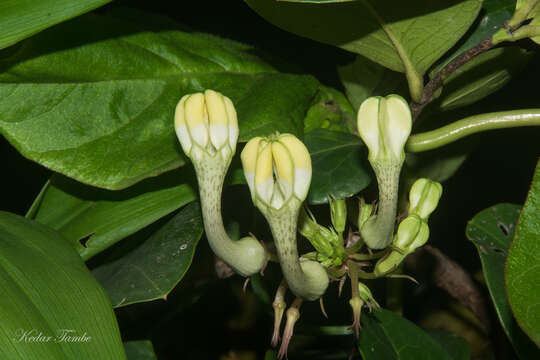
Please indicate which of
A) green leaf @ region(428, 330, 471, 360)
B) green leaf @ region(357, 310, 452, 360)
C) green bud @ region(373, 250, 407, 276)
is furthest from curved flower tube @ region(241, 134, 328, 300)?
green leaf @ region(428, 330, 471, 360)

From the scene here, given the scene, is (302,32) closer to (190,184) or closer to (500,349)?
(190,184)

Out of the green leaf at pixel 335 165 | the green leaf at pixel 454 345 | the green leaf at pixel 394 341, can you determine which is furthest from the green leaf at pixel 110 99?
the green leaf at pixel 454 345

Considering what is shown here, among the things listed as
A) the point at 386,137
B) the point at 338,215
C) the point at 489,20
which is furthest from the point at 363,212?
the point at 489,20

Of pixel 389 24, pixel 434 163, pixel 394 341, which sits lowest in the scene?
pixel 394 341

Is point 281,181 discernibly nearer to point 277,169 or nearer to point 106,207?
point 277,169

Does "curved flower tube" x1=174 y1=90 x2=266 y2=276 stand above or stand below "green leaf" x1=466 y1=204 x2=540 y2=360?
above

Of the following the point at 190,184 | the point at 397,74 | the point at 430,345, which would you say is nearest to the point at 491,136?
the point at 397,74

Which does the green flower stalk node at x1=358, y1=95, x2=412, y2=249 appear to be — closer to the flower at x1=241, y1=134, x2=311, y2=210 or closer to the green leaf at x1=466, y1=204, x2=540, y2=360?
the flower at x1=241, y1=134, x2=311, y2=210
